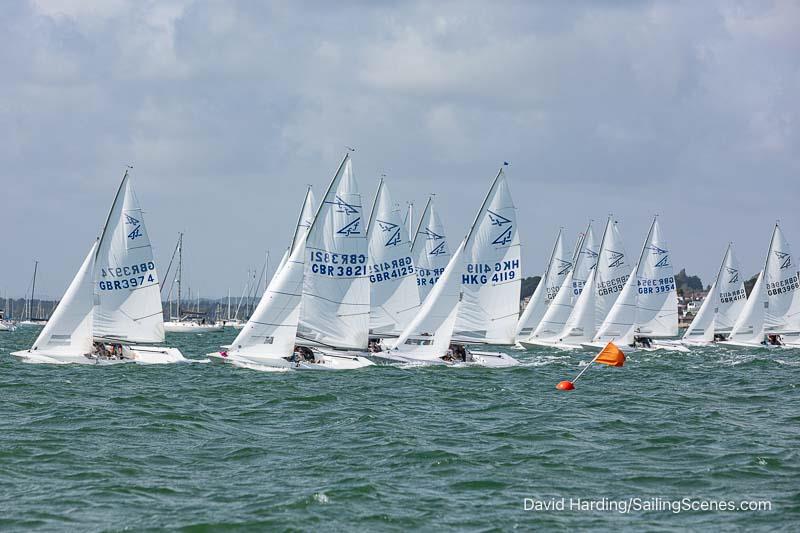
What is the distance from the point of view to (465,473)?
2017cm

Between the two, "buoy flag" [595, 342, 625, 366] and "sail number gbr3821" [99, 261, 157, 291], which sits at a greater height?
"sail number gbr3821" [99, 261, 157, 291]

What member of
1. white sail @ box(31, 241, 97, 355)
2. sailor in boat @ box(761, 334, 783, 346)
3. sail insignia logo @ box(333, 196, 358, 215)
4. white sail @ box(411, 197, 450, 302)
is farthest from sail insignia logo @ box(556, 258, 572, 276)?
white sail @ box(31, 241, 97, 355)

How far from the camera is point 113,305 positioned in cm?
4275

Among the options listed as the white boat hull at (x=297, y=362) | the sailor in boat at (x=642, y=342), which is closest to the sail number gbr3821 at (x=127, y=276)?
the white boat hull at (x=297, y=362)

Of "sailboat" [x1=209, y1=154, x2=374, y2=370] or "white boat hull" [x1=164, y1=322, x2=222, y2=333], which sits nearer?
"sailboat" [x1=209, y1=154, x2=374, y2=370]

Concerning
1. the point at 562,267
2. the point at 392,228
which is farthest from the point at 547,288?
the point at 392,228

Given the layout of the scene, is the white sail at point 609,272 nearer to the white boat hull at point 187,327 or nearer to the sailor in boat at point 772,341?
the sailor in boat at point 772,341

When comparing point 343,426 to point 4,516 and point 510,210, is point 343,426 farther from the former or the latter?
point 510,210

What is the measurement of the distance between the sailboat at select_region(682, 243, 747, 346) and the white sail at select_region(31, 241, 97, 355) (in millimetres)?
46894

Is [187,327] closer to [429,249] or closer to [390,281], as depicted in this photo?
[429,249]

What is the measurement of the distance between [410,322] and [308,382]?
13.0m

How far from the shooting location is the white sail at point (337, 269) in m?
42.0

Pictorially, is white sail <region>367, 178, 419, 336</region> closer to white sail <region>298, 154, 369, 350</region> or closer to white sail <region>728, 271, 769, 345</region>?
white sail <region>298, 154, 369, 350</region>

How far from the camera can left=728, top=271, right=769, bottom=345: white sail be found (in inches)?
2908
